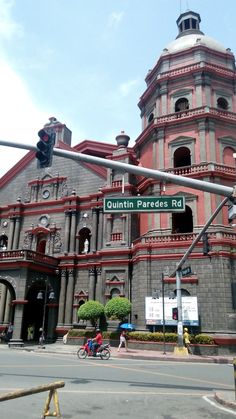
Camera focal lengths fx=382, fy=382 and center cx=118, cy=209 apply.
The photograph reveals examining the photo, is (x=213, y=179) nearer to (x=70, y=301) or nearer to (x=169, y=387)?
(x=70, y=301)

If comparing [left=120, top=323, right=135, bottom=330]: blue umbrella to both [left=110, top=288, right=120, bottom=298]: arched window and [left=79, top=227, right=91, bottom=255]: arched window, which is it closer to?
[left=110, top=288, right=120, bottom=298]: arched window

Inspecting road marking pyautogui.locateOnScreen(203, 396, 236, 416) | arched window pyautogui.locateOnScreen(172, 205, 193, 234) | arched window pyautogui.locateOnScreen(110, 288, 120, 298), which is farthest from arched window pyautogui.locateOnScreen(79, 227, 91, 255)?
road marking pyautogui.locateOnScreen(203, 396, 236, 416)

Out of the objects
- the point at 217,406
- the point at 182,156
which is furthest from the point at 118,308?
the point at 217,406

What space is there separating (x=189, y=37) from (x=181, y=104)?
744 centimetres

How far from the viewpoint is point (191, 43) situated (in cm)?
3516

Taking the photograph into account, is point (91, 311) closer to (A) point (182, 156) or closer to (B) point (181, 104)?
(A) point (182, 156)

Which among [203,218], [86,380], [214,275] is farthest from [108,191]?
[86,380]

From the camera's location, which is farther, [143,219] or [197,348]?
[143,219]

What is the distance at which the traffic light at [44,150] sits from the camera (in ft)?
32.6

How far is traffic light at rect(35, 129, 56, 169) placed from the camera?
992cm

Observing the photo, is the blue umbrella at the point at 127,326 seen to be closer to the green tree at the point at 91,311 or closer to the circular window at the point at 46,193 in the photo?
the green tree at the point at 91,311

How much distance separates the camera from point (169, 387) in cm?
1150

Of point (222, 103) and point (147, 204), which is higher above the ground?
point (222, 103)

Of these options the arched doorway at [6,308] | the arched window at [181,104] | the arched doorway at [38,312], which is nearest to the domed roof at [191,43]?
the arched window at [181,104]
